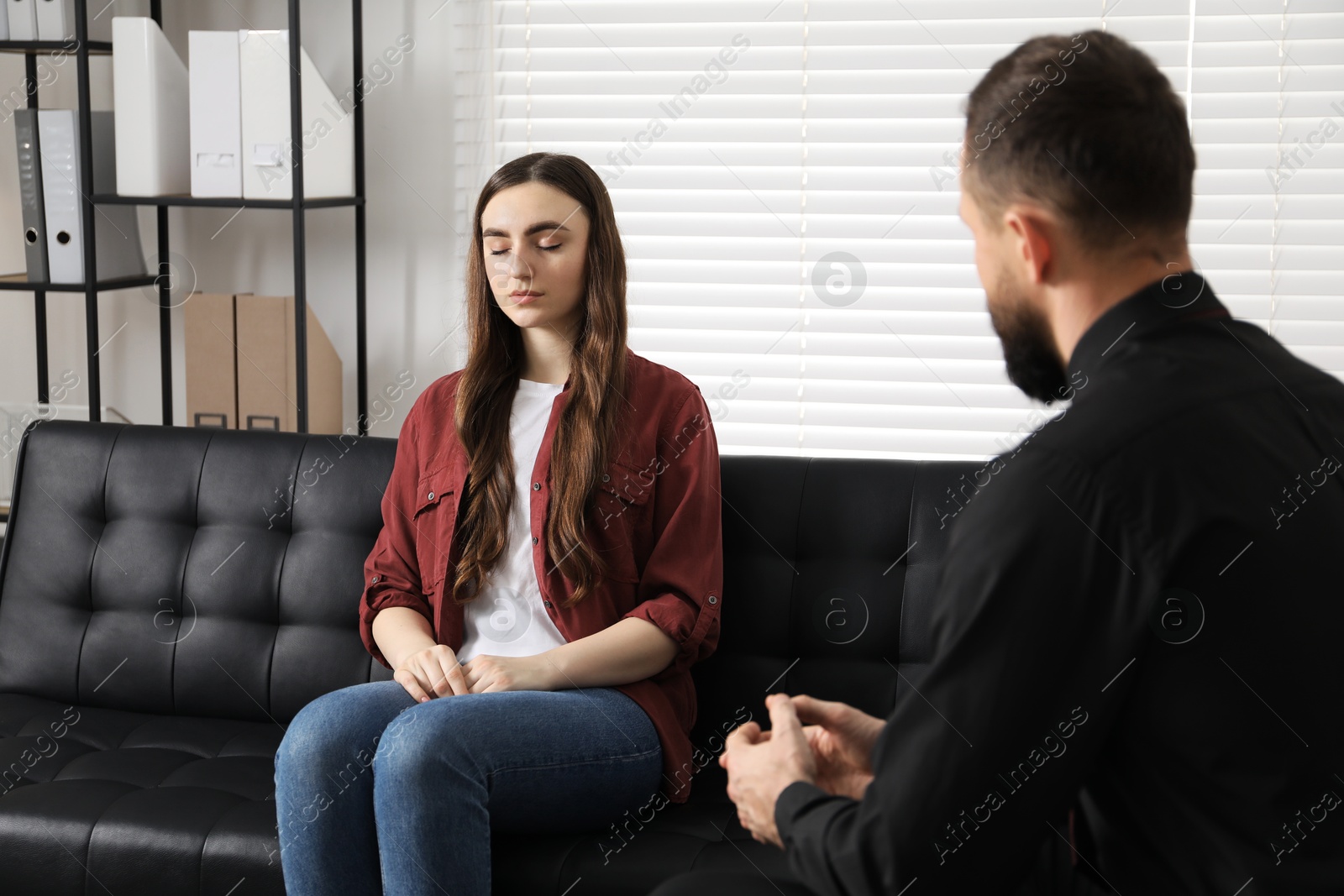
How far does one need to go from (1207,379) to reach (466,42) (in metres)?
2.14

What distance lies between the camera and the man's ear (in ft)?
3.08

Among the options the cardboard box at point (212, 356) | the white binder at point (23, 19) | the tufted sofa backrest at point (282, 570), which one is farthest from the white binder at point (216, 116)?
the tufted sofa backrest at point (282, 570)

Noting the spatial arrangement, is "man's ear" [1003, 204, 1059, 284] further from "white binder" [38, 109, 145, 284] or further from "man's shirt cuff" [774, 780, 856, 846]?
"white binder" [38, 109, 145, 284]

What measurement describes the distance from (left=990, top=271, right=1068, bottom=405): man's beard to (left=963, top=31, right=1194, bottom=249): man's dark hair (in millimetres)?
72

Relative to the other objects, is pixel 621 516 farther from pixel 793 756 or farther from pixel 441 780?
pixel 793 756

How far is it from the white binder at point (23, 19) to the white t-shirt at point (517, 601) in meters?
1.63

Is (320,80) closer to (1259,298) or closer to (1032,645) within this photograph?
(1259,298)

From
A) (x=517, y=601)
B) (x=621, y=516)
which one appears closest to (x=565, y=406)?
(x=621, y=516)

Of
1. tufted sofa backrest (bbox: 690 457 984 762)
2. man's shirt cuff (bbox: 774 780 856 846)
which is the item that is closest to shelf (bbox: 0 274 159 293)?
tufted sofa backrest (bbox: 690 457 984 762)

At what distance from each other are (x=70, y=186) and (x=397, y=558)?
53.7 inches

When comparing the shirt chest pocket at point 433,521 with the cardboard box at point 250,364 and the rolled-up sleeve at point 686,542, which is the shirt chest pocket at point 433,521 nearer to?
the rolled-up sleeve at point 686,542

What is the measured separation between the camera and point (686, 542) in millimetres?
1775

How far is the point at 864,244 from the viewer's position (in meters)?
2.53

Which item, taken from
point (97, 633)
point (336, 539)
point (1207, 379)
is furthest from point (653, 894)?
point (97, 633)
